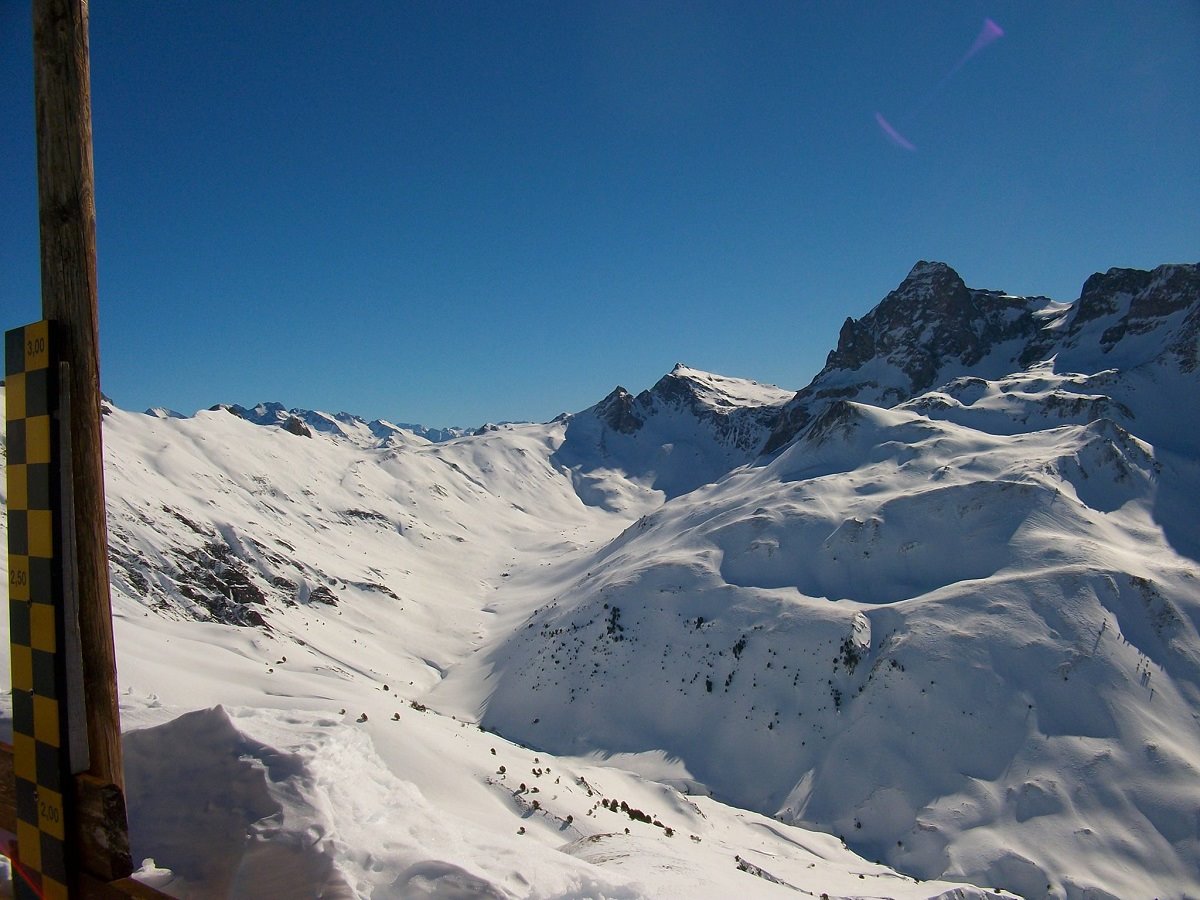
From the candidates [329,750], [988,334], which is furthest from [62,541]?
[988,334]

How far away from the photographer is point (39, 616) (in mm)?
3705

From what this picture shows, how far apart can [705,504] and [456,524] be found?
216 feet

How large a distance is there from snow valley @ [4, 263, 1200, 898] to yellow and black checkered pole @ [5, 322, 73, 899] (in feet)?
5.32

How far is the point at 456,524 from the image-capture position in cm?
12450

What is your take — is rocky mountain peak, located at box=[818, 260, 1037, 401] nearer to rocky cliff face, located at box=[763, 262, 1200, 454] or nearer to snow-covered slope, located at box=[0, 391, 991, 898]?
rocky cliff face, located at box=[763, 262, 1200, 454]

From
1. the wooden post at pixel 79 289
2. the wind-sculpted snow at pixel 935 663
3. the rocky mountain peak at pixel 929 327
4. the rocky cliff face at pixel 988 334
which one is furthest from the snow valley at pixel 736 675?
the rocky mountain peak at pixel 929 327

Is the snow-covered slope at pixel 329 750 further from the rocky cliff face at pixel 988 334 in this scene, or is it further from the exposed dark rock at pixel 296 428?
the rocky cliff face at pixel 988 334

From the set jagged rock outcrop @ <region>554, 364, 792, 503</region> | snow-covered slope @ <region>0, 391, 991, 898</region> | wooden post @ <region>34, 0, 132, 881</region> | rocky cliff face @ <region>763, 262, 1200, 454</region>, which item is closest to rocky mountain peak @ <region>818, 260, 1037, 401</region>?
rocky cliff face @ <region>763, 262, 1200, 454</region>

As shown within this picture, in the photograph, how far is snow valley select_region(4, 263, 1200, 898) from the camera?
6.50 meters

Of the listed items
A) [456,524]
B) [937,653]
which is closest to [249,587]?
[937,653]

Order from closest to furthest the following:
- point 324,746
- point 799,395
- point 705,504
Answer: point 324,746 < point 705,504 < point 799,395

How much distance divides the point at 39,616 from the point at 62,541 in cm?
48

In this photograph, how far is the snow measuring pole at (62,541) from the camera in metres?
3.66

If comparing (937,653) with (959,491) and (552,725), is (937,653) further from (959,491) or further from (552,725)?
(552,725)
